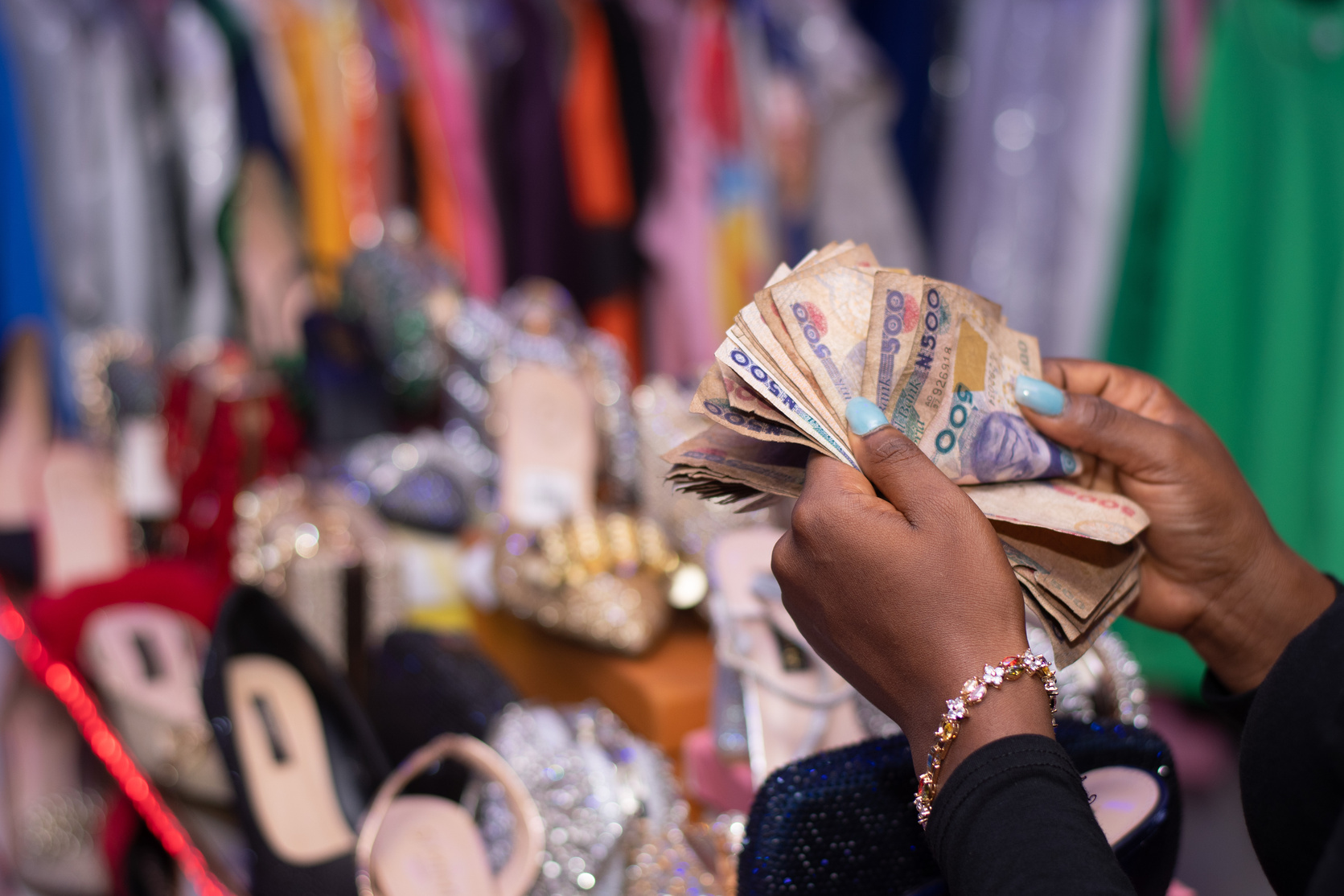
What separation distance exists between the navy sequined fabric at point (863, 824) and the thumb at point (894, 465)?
205mm

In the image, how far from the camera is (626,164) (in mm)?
2141

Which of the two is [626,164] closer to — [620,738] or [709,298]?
[709,298]

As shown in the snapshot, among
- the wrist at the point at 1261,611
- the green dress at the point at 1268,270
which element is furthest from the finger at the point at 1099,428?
the green dress at the point at 1268,270

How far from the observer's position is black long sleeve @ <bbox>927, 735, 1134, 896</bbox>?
0.42m

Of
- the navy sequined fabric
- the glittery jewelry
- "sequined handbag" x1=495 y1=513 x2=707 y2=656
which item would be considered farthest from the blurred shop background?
the glittery jewelry

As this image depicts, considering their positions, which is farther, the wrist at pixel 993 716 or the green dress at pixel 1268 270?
the green dress at pixel 1268 270

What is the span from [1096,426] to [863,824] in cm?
29

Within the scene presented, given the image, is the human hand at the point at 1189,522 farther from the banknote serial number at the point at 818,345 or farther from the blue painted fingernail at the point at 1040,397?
the banknote serial number at the point at 818,345

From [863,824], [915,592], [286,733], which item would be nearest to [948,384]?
[915,592]

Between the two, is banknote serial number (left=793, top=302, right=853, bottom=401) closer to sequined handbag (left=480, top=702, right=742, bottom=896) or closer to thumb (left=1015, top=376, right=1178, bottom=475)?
thumb (left=1015, top=376, right=1178, bottom=475)

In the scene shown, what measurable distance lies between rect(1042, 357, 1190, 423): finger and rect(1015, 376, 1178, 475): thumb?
6 centimetres

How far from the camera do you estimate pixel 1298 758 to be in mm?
487

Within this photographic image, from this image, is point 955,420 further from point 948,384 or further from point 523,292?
point 523,292

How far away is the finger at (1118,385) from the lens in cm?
70
